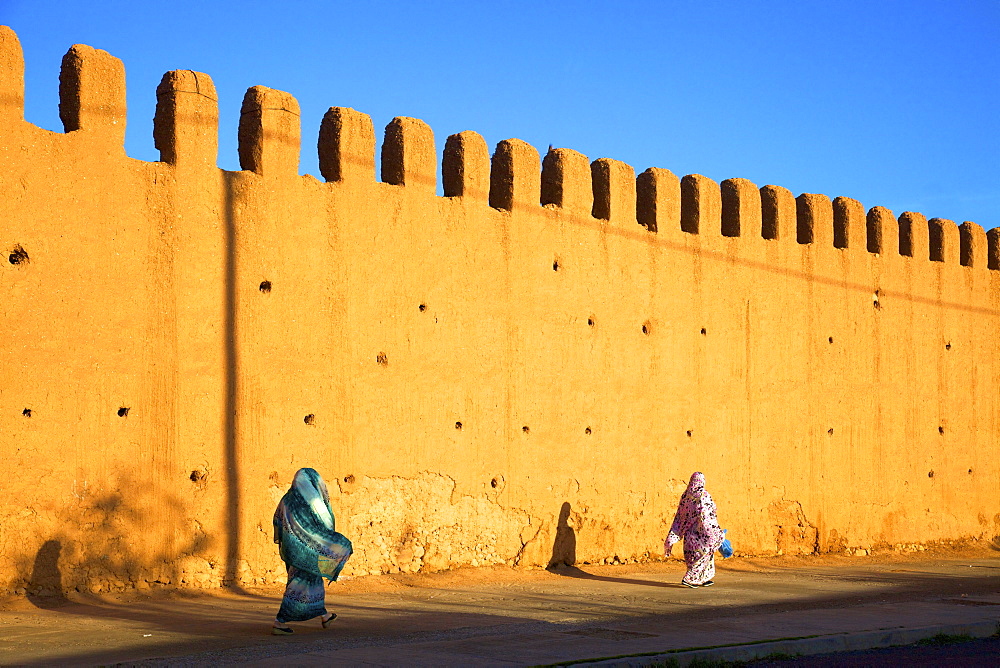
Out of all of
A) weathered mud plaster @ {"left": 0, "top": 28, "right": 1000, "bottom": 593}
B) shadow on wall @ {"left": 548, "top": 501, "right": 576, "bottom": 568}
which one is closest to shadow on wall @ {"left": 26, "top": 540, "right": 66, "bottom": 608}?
weathered mud plaster @ {"left": 0, "top": 28, "right": 1000, "bottom": 593}

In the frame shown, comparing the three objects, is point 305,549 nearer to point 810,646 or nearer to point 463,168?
point 810,646

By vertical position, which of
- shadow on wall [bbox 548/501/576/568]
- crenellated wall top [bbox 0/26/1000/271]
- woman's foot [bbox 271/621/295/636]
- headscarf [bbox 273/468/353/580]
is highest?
crenellated wall top [bbox 0/26/1000/271]

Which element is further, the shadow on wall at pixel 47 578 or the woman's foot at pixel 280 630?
the shadow on wall at pixel 47 578

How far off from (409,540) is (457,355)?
178cm

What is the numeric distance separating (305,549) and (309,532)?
11 cm

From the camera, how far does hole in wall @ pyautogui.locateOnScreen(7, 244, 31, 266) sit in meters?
8.41

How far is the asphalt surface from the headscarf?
474 mm

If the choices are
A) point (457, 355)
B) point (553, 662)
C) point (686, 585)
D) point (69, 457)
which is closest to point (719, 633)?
point (553, 662)

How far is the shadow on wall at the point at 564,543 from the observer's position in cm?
1141

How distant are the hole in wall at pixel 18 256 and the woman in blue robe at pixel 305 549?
277 cm

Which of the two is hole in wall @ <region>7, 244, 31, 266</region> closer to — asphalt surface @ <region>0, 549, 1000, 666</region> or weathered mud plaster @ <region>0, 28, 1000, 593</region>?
weathered mud plaster @ <region>0, 28, 1000, 593</region>

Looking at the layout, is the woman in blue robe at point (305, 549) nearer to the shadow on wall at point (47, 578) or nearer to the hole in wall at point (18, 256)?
the shadow on wall at point (47, 578)

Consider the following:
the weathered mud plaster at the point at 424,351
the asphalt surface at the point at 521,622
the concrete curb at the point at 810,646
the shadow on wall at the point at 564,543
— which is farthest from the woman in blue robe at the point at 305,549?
the shadow on wall at the point at 564,543

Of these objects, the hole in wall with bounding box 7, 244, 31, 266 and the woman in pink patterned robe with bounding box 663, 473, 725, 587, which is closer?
the hole in wall with bounding box 7, 244, 31, 266
